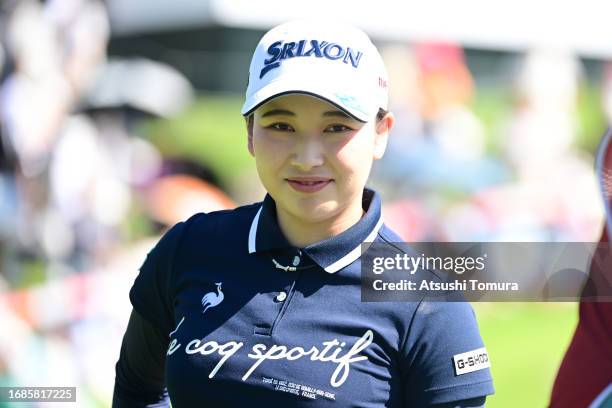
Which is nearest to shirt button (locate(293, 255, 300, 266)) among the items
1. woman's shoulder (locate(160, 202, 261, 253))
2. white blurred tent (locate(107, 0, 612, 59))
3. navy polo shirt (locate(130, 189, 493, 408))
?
navy polo shirt (locate(130, 189, 493, 408))

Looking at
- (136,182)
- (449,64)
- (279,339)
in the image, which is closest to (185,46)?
(136,182)

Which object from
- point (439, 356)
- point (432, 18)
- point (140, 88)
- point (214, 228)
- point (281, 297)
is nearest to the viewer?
point (439, 356)

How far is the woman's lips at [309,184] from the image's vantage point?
1730mm

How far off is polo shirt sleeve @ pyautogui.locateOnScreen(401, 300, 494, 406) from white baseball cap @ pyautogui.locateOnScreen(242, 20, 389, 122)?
341mm

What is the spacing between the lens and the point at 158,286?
1961mm

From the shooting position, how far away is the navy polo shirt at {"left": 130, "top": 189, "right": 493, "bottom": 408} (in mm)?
1677

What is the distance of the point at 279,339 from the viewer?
173cm

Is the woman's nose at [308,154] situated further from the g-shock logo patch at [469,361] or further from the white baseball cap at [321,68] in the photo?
the g-shock logo patch at [469,361]

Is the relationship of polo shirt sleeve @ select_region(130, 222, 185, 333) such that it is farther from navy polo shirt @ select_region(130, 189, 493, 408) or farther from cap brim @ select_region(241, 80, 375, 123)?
cap brim @ select_region(241, 80, 375, 123)

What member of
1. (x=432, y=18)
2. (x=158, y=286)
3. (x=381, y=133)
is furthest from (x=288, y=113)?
(x=432, y=18)

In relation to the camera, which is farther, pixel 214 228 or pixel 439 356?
pixel 214 228

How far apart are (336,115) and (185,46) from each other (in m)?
3.98

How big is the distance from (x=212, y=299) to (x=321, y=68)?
1.47ft

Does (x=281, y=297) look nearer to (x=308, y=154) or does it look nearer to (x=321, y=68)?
(x=308, y=154)
